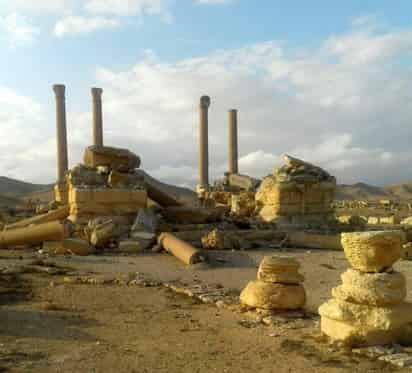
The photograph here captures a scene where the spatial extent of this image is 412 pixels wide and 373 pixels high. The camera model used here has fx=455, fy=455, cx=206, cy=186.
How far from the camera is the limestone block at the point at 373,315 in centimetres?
459

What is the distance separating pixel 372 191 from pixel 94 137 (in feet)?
152

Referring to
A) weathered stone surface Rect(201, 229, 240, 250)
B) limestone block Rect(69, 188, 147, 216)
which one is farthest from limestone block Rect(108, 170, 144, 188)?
weathered stone surface Rect(201, 229, 240, 250)

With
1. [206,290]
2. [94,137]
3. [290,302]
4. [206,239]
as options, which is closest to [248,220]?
[206,239]

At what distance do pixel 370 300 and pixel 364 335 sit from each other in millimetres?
360

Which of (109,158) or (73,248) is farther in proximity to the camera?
(109,158)

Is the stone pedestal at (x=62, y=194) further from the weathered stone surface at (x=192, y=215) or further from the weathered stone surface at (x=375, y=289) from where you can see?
the weathered stone surface at (x=375, y=289)

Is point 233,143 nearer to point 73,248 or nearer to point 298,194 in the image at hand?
point 298,194

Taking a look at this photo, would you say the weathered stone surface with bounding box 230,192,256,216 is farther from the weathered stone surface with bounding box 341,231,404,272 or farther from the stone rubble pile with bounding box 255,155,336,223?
the weathered stone surface with bounding box 341,231,404,272

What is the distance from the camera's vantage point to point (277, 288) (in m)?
5.96

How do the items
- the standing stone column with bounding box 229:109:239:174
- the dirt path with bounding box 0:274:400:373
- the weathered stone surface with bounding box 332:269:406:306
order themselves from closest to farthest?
1. the dirt path with bounding box 0:274:400:373
2. the weathered stone surface with bounding box 332:269:406:306
3. the standing stone column with bounding box 229:109:239:174

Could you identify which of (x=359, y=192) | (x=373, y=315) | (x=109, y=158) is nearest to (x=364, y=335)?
(x=373, y=315)

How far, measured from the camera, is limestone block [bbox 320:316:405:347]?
4.56 m

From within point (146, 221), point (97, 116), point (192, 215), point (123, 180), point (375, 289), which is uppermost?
point (97, 116)

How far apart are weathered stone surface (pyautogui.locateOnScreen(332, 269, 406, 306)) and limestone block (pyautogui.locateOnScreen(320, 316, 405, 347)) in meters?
0.27
